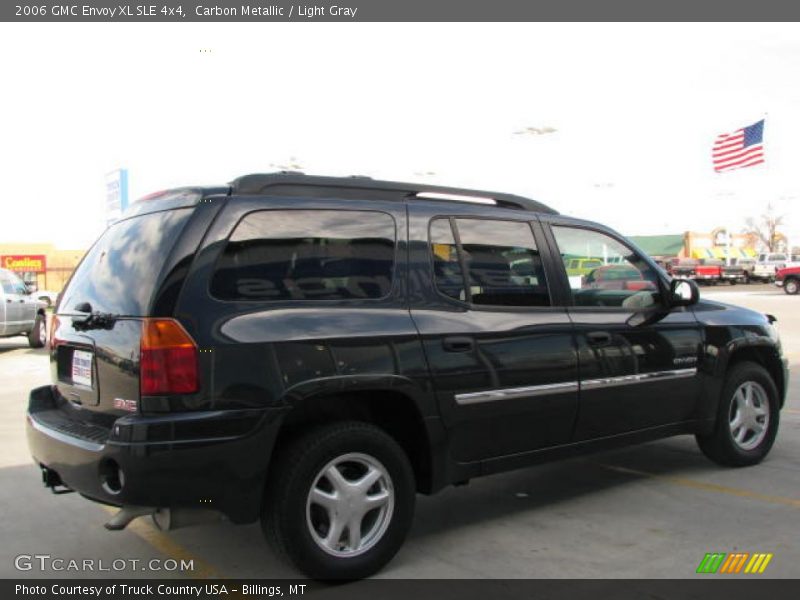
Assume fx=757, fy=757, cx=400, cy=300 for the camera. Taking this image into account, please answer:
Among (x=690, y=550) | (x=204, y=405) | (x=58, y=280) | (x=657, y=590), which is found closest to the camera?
(x=204, y=405)

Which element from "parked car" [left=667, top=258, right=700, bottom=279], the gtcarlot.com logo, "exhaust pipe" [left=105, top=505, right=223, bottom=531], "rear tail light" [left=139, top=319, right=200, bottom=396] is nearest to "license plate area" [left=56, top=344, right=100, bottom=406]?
"rear tail light" [left=139, top=319, right=200, bottom=396]

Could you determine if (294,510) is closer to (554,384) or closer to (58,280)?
(554,384)

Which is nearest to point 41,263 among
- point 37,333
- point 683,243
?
point 37,333

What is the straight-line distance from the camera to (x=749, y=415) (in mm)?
5707

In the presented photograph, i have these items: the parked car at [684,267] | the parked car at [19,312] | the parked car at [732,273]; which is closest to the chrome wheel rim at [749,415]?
the parked car at [19,312]

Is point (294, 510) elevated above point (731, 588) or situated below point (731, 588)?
above

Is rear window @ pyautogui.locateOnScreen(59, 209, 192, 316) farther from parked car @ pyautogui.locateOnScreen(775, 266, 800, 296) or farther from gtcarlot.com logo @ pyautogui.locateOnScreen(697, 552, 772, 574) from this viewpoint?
parked car @ pyautogui.locateOnScreen(775, 266, 800, 296)

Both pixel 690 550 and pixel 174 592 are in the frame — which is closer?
pixel 174 592

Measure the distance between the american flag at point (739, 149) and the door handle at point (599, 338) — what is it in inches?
982

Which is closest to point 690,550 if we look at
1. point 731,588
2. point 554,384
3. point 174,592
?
point 731,588

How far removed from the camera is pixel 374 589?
363 cm

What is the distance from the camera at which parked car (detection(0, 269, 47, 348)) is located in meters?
14.9

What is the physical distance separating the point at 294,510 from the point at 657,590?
1745 mm

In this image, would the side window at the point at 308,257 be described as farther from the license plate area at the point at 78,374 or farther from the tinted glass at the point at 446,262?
the license plate area at the point at 78,374
